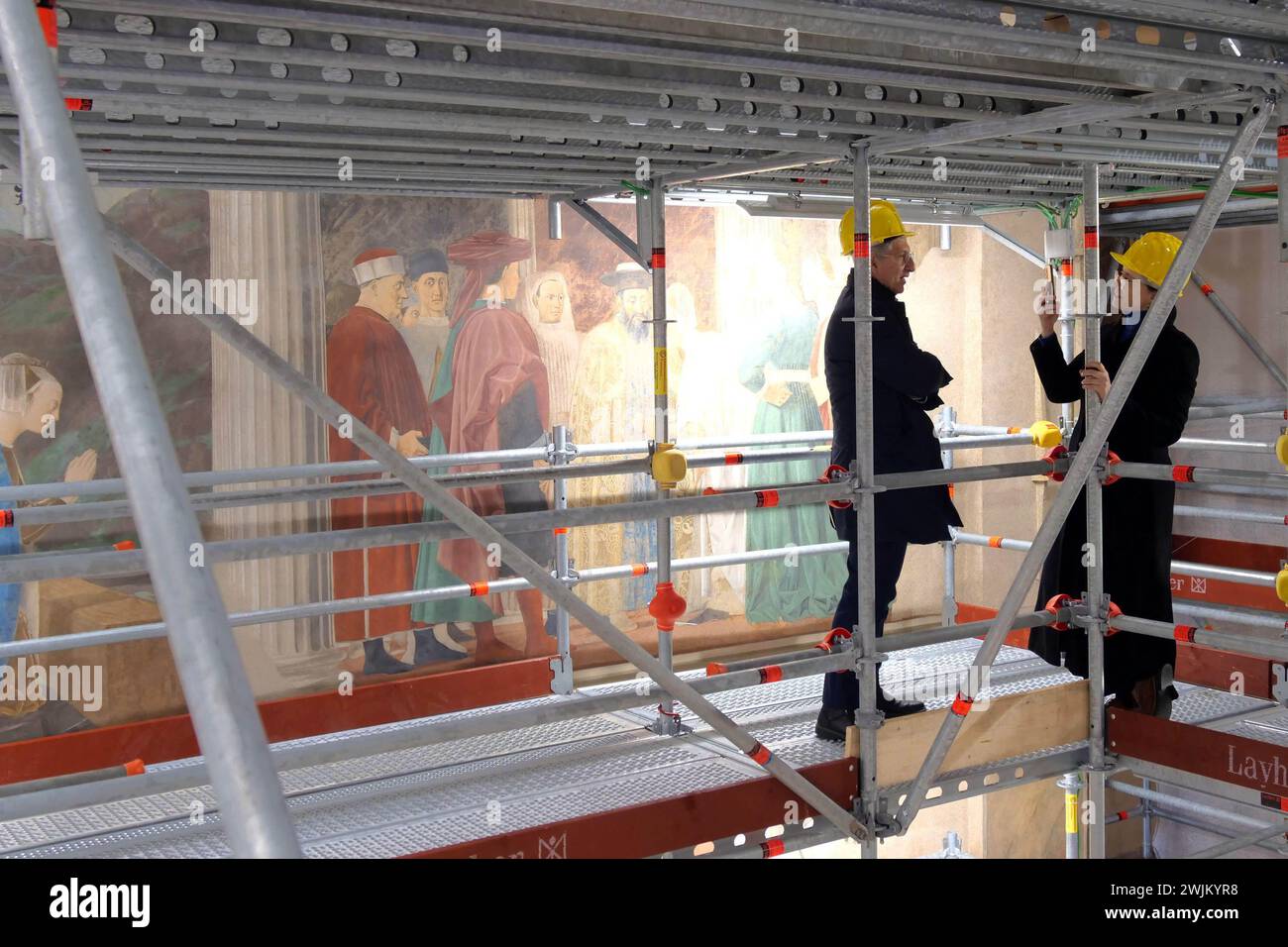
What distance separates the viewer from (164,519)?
118 centimetres

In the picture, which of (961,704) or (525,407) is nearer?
(961,704)

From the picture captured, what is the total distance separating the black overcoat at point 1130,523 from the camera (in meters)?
5.57

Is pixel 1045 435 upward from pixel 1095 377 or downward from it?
downward

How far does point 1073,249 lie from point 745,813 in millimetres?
3498

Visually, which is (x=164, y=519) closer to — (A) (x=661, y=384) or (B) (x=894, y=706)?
(A) (x=661, y=384)

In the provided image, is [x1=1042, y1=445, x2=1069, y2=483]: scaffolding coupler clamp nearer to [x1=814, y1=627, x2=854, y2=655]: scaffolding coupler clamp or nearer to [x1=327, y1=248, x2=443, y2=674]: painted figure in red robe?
[x1=814, y1=627, x2=854, y2=655]: scaffolding coupler clamp

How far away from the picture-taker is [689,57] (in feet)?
11.3

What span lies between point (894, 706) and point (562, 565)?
6.29 ft

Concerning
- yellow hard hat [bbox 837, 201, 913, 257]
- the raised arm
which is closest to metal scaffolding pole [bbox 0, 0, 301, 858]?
yellow hard hat [bbox 837, 201, 913, 257]

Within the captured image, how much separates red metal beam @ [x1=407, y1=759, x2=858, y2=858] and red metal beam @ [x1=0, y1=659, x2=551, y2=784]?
2.09 metres

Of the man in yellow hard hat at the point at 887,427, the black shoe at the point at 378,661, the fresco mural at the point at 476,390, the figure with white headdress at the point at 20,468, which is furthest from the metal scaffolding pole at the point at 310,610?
the black shoe at the point at 378,661

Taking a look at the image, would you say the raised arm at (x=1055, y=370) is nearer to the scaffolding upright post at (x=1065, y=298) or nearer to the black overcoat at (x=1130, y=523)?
the black overcoat at (x=1130, y=523)

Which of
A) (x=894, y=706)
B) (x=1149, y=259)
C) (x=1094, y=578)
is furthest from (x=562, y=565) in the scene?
(x=1149, y=259)

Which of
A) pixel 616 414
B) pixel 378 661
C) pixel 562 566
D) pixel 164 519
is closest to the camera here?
pixel 164 519
